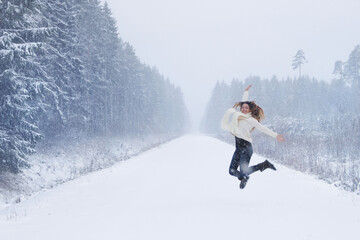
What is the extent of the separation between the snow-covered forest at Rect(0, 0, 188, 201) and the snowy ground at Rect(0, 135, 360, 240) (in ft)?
14.0

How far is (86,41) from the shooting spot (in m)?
28.4

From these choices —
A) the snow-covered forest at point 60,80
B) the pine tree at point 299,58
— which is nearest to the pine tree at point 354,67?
the pine tree at point 299,58

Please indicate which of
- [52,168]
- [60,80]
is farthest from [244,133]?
[60,80]

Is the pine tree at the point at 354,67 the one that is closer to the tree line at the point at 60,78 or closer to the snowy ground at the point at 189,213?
the tree line at the point at 60,78

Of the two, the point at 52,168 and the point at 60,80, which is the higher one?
the point at 60,80

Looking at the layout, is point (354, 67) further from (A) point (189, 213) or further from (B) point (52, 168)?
(A) point (189, 213)

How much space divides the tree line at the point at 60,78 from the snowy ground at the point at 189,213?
438cm

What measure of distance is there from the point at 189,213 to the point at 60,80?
60.1 feet

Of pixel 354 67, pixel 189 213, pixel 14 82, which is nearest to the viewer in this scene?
pixel 189 213

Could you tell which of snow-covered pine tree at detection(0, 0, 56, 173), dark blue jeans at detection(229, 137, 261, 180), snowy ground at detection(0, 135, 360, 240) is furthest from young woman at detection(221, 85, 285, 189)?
snow-covered pine tree at detection(0, 0, 56, 173)

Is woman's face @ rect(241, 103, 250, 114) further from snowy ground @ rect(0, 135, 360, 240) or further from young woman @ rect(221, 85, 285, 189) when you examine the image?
snowy ground @ rect(0, 135, 360, 240)

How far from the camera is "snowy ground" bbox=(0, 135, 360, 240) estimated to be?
14.4 feet

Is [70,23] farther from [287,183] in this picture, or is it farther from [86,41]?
[287,183]

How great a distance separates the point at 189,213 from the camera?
555 cm
